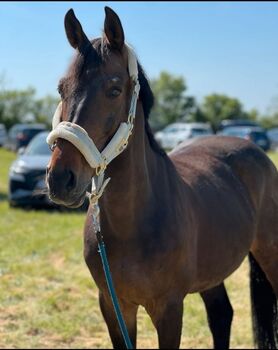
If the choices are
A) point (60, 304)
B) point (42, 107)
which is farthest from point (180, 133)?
point (60, 304)

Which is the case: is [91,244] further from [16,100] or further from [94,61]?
[16,100]

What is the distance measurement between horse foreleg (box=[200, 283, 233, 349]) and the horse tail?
209 mm

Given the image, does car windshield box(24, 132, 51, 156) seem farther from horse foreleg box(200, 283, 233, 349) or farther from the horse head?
the horse head

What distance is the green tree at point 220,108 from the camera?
68.2 meters

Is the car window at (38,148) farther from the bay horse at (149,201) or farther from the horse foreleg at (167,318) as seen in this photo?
the horse foreleg at (167,318)

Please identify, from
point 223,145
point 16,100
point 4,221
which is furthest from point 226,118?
point 223,145

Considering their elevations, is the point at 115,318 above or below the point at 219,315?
above

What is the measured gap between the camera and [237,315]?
525 cm

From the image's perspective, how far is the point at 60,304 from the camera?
5254mm

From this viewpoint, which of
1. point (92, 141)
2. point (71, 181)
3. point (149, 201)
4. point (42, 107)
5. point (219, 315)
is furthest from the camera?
point (42, 107)

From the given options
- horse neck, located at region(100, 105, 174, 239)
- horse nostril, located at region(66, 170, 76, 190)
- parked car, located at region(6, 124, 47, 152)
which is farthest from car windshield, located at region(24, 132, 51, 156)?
parked car, located at region(6, 124, 47, 152)

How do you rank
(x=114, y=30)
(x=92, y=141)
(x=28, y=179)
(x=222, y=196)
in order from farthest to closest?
(x=28, y=179), (x=222, y=196), (x=114, y=30), (x=92, y=141)

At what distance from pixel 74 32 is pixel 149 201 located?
2.96ft

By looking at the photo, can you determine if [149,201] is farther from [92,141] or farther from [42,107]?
[42,107]
